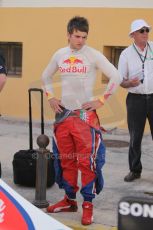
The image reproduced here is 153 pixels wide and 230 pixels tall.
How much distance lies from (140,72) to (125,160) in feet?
6.19

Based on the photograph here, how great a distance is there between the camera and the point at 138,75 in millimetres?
6023

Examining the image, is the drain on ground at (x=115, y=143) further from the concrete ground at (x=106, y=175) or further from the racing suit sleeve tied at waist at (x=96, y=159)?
the racing suit sleeve tied at waist at (x=96, y=159)

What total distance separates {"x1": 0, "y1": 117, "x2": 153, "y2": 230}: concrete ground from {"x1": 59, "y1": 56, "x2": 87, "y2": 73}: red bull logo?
1.26 metres

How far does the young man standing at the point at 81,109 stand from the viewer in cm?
482

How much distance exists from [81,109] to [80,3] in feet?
17.1

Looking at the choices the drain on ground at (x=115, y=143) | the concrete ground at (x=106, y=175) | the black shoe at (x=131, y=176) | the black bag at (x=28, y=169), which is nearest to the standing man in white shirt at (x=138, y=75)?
the black shoe at (x=131, y=176)

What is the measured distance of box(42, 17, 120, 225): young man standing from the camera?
4820mm

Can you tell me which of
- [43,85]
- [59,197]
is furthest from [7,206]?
[59,197]

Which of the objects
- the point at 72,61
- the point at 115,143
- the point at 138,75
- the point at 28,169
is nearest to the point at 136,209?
the point at 72,61

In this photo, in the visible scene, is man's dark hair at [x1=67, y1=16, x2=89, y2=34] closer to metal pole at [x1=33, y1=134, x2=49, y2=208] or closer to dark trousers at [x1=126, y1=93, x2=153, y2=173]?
metal pole at [x1=33, y1=134, x2=49, y2=208]

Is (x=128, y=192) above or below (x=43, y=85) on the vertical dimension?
below

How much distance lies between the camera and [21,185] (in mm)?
6105

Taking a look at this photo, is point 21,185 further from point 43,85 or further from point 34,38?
point 34,38

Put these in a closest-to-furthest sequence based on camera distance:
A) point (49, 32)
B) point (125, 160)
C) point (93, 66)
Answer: point (93, 66), point (125, 160), point (49, 32)
